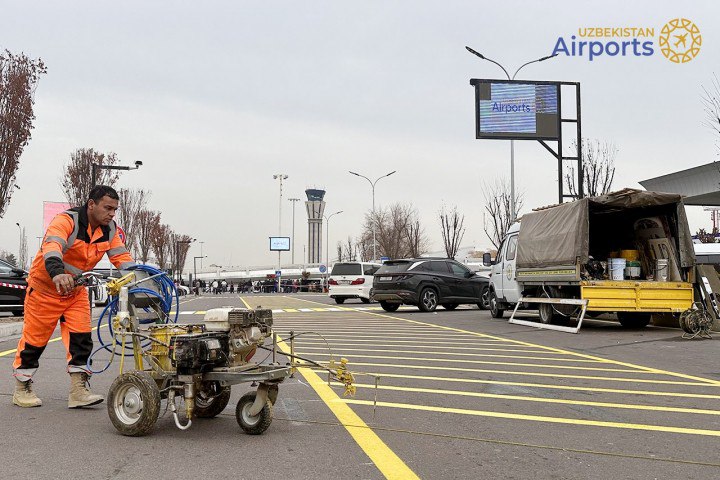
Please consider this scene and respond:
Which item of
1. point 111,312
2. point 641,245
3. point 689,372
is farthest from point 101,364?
point 641,245

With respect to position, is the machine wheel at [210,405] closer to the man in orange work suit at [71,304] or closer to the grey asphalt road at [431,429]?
the grey asphalt road at [431,429]

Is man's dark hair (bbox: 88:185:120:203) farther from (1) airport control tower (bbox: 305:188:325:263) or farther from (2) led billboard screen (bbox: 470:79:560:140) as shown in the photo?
(1) airport control tower (bbox: 305:188:325:263)

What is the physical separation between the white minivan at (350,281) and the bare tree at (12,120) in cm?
1289

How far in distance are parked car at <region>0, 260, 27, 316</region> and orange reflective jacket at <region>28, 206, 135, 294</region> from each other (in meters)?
12.7

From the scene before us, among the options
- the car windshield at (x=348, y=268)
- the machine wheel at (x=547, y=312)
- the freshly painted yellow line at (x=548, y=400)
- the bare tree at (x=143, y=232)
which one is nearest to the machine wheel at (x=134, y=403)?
the freshly painted yellow line at (x=548, y=400)

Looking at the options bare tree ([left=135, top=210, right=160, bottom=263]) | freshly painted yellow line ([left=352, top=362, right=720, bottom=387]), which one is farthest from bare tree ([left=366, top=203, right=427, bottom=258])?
freshly painted yellow line ([left=352, top=362, right=720, bottom=387])

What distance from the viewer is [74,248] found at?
5.54m

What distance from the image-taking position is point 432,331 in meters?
13.4

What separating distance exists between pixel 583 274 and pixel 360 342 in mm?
4885

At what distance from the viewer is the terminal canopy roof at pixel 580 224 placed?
42.9 feet

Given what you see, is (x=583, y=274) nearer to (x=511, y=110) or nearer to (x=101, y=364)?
(x=101, y=364)

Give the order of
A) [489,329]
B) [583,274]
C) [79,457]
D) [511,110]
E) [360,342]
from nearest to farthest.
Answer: [79,457], [360,342], [583,274], [489,329], [511,110]

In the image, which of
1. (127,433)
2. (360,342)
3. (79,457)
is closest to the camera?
(79,457)

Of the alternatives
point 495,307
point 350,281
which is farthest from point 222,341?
point 350,281
